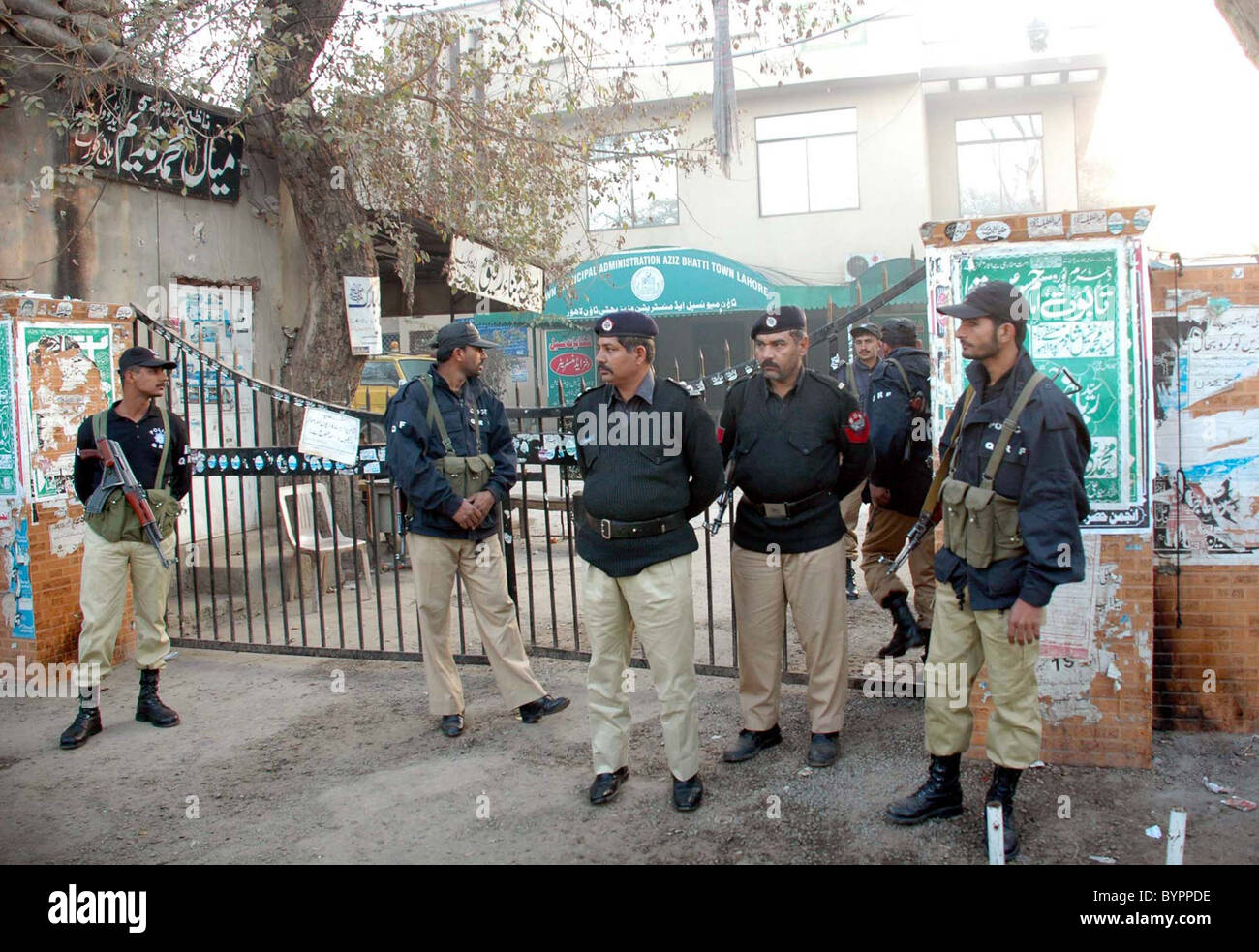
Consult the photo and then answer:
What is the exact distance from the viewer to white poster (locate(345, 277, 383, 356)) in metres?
8.80

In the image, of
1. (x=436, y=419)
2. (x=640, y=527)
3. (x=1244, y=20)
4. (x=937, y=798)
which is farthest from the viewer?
(x=436, y=419)

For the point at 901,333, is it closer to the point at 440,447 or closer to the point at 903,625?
the point at 903,625

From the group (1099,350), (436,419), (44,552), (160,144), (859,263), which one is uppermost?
(859,263)

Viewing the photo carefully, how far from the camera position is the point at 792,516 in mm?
4320

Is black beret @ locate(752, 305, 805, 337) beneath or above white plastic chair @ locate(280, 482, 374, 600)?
above

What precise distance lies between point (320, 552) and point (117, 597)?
251cm

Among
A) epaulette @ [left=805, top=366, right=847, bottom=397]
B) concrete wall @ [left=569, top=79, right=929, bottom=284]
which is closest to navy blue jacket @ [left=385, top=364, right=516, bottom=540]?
epaulette @ [left=805, top=366, right=847, bottom=397]

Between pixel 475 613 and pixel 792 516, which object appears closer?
pixel 792 516

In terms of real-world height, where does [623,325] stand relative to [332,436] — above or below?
above

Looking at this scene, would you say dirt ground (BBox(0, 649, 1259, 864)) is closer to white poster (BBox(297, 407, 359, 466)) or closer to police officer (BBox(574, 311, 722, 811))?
police officer (BBox(574, 311, 722, 811))

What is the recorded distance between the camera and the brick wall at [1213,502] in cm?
440

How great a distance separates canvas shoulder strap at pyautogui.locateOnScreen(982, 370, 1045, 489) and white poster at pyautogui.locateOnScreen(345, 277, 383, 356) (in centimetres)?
644

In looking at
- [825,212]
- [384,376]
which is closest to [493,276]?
[384,376]

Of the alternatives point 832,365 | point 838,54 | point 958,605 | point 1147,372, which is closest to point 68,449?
point 832,365
